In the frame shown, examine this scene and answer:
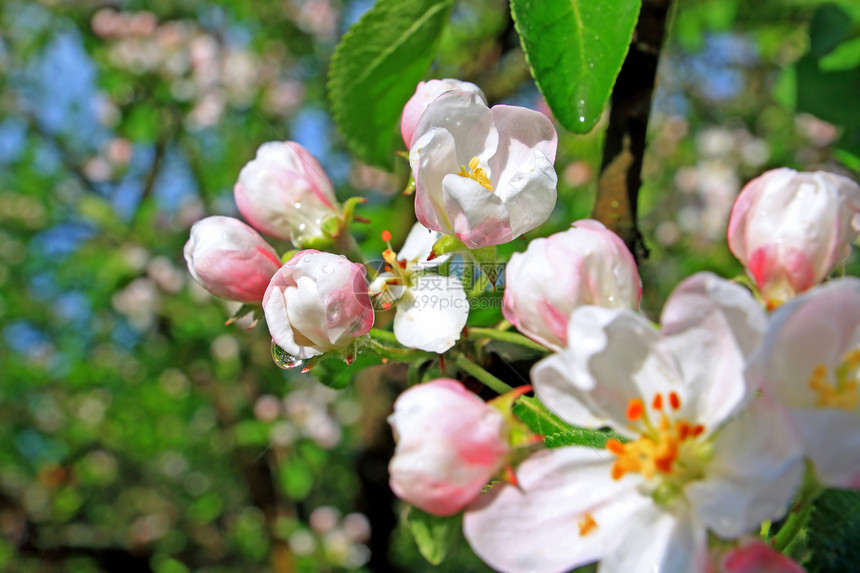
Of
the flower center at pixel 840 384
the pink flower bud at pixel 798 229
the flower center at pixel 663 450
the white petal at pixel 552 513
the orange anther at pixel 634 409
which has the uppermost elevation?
the pink flower bud at pixel 798 229

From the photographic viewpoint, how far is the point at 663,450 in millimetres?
543

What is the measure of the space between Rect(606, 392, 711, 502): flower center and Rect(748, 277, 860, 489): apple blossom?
0.10 m

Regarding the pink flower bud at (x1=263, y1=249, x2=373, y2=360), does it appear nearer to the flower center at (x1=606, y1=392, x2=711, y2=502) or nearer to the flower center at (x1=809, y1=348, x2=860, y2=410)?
the flower center at (x1=606, y1=392, x2=711, y2=502)

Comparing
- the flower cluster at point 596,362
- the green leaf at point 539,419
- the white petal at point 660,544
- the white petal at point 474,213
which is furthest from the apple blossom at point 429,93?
the white petal at point 660,544

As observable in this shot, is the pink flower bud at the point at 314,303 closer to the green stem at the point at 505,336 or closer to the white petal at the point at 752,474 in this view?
the green stem at the point at 505,336

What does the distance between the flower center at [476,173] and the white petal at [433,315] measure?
0.11 m

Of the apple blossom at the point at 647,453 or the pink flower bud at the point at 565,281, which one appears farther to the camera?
the pink flower bud at the point at 565,281

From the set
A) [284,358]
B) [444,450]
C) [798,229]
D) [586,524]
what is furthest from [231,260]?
[798,229]

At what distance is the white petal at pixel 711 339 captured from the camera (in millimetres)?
468

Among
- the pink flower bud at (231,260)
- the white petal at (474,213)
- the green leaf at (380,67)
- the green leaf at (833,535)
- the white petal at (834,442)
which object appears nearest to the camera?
the white petal at (834,442)

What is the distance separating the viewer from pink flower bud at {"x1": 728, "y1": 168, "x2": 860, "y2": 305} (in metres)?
0.57

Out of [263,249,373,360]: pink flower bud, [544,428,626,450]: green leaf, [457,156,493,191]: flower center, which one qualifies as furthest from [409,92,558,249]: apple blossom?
[544,428,626,450]: green leaf

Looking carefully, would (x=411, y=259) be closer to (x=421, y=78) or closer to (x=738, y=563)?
(x=421, y=78)

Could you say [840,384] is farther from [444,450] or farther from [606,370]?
[444,450]
